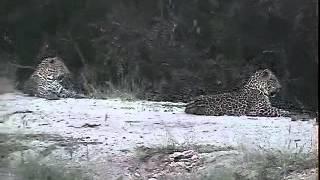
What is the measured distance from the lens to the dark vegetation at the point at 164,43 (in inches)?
230

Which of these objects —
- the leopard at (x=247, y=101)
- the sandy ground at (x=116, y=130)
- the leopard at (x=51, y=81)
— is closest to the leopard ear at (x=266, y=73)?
the leopard at (x=247, y=101)

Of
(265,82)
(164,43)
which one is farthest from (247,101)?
(164,43)

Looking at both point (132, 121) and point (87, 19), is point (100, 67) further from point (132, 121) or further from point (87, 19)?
point (132, 121)

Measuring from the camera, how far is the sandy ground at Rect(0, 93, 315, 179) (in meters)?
4.58

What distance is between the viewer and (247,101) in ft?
20.9

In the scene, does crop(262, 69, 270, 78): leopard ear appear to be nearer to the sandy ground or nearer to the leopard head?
the leopard head

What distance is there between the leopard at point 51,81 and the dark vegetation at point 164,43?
0.33 ft

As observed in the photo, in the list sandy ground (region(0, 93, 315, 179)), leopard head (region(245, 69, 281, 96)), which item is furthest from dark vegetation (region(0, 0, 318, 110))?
sandy ground (region(0, 93, 315, 179))

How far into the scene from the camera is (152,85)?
21.1 feet

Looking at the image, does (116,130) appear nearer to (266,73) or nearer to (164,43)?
(164,43)

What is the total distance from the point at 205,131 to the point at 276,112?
117cm

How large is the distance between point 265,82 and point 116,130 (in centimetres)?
202

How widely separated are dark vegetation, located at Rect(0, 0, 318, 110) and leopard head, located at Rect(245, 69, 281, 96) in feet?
0.26

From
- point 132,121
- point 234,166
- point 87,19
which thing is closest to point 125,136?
point 132,121
